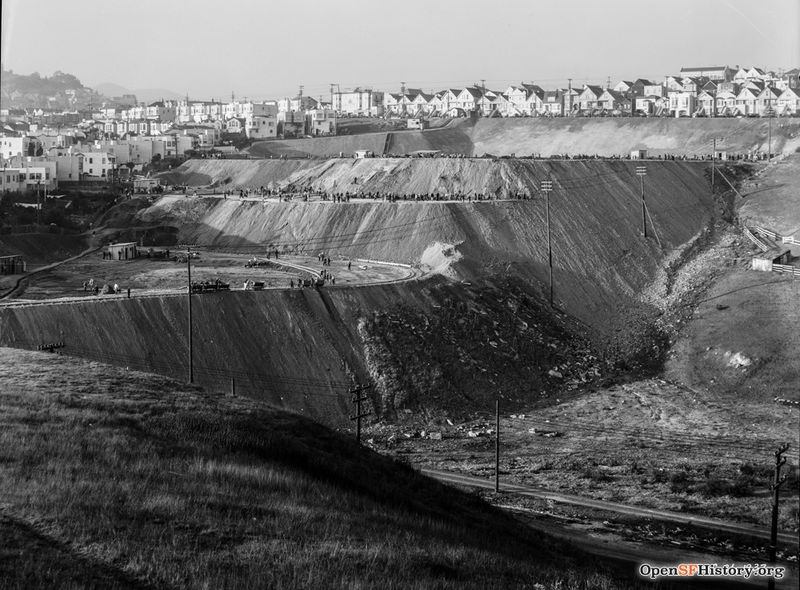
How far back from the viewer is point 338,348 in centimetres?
3969

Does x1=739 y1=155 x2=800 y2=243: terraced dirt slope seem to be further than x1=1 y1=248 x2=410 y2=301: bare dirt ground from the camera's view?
Yes

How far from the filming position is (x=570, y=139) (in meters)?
102

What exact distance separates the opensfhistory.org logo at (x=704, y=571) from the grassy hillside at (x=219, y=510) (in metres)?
1.22

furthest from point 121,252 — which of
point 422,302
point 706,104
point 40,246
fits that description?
point 706,104

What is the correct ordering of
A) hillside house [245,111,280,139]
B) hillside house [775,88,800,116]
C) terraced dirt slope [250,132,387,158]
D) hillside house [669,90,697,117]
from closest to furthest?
terraced dirt slope [250,132,387,158], hillside house [775,88,800,116], hillside house [669,90,697,117], hillside house [245,111,280,139]

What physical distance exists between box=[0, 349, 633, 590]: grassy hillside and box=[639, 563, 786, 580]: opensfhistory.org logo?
122cm

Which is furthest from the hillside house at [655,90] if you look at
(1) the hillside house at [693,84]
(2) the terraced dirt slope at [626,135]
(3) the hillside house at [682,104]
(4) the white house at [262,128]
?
(4) the white house at [262,128]

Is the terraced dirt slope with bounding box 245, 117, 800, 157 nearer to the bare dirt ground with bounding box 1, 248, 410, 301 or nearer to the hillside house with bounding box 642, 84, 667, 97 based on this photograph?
the hillside house with bounding box 642, 84, 667, 97

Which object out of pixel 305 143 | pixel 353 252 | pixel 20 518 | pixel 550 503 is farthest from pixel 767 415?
pixel 305 143

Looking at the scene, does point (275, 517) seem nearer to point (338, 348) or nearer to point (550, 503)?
point (550, 503)

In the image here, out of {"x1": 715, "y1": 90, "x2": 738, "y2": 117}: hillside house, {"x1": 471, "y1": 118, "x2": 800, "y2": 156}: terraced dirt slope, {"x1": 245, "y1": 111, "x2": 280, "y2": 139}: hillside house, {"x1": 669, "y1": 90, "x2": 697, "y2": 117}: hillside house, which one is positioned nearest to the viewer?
{"x1": 471, "y1": 118, "x2": 800, "y2": 156}: terraced dirt slope

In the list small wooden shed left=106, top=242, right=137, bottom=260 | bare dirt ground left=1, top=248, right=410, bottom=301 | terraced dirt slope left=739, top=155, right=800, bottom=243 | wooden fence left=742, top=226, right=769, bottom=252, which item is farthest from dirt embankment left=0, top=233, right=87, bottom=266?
terraced dirt slope left=739, top=155, right=800, bottom=243

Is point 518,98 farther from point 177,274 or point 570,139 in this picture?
point 177,274

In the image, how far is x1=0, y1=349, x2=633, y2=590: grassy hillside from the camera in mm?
14047
